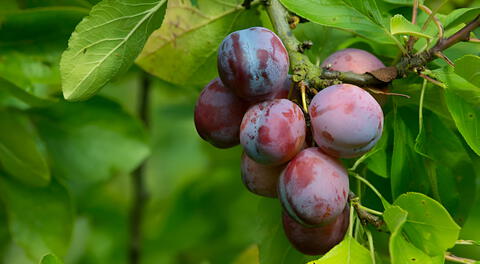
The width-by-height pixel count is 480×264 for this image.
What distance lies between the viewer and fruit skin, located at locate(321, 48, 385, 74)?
3.82 feet

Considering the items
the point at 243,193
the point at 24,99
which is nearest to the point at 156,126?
the point at 243,193

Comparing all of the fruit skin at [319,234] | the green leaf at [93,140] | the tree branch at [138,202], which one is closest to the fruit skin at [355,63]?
the fruit skin at [319,234]

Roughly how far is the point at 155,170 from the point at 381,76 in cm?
234

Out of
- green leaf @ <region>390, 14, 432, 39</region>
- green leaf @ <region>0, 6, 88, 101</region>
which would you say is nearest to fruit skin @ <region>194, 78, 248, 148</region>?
green leaf @ <region>390, 14, 432, 39</region>

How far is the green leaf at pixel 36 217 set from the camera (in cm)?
165

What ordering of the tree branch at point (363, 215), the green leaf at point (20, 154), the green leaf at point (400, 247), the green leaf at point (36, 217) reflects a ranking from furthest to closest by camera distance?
the green leaf at point (36, 217) < the green leaf at point (20, 154) < the tree branch at point (363, 215) < the green leaf at point (400, 247)

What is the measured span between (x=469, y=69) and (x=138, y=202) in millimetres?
1527

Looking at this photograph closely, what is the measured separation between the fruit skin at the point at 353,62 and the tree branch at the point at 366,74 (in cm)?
4

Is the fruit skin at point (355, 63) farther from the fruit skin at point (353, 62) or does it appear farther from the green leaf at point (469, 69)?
the green leaf at point (469, 69)

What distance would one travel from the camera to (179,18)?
140 cm

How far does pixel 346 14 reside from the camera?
1167 millimetres

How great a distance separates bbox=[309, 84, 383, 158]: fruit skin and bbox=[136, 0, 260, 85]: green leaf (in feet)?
1.38

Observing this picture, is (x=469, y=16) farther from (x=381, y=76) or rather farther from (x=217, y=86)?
(x=217, y=86)

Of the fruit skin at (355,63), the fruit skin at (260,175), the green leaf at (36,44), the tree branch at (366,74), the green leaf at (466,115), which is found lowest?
the green leaf at (36,44)
